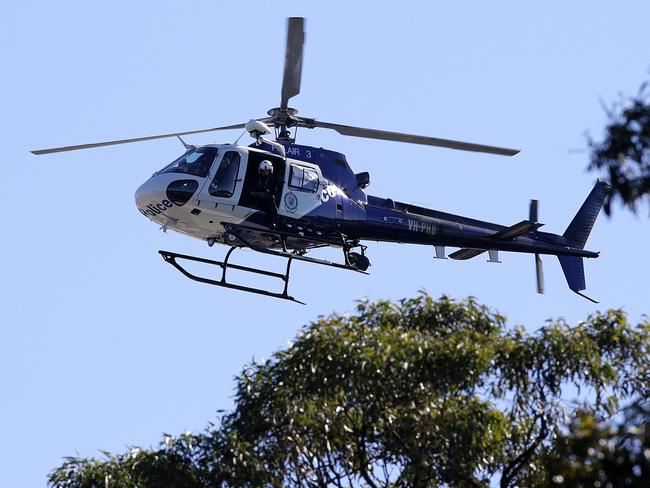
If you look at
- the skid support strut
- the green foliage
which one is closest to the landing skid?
the skid support strut

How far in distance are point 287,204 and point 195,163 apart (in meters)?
1.48

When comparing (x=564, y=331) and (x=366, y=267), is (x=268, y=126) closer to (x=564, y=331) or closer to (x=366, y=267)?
(x=366, y=267)

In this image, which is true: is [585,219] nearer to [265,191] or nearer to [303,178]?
[303,178]

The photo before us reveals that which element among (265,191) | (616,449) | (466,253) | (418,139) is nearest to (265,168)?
(265,191)

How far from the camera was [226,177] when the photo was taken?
19.8m

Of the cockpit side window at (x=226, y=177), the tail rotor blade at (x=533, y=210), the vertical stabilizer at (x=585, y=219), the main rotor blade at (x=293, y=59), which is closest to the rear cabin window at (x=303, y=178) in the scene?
the cockpit side window at (x=226, y=177)

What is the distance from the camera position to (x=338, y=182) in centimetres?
2136

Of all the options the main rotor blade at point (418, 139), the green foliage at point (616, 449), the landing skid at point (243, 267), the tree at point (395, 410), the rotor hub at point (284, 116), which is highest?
the rotor hub at point (284, 116)

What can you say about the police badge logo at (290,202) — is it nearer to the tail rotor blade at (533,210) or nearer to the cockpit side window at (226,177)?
the cockpit side window at (226,177)

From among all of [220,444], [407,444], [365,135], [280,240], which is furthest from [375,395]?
[365,135]

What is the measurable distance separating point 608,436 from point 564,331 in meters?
7.72

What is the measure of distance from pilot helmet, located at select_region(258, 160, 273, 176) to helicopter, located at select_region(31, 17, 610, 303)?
0.02 meters

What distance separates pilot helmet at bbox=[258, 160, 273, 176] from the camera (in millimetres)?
19953

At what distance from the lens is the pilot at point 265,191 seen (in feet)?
65.6
